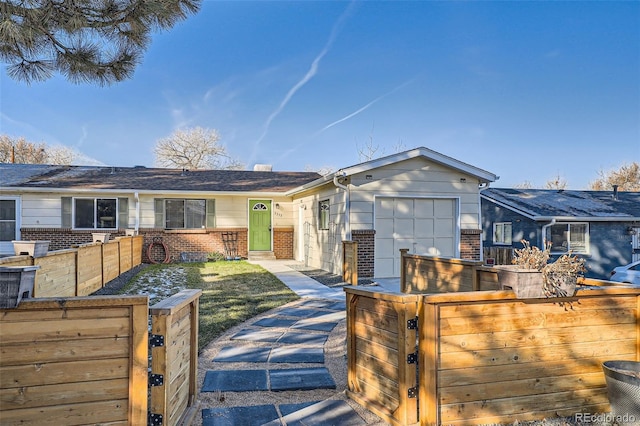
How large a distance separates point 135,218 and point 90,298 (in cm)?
1316

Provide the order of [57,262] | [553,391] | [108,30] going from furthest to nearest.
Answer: [57,262] < [108,30] < [553,391]

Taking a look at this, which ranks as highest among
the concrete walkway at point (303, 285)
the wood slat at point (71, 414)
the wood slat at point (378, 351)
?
the wood slat at point (378, 351)

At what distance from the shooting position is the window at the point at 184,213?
14.7 metres

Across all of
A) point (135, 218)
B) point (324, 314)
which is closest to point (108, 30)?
point (324, 314)

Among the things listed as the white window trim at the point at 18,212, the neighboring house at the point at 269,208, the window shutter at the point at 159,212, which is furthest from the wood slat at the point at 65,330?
the white window trim at the point at 18,212

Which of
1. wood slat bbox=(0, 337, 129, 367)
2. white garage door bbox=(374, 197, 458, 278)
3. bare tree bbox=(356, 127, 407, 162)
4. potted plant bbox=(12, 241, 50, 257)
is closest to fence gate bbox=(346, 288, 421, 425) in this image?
wood slat bbox=(0, 337, 129, 367)

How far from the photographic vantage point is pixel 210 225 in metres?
15.2

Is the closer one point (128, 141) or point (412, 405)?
Answer: point (412, 405)

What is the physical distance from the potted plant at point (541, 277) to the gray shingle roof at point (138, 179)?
43.4 ft

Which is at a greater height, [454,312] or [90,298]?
[90,298]

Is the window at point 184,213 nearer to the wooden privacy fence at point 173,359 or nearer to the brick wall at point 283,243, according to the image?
the brick wall at point 283,243

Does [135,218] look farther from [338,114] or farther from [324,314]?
[338,114]

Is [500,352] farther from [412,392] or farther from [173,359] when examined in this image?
[173,359]

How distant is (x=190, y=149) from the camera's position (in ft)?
112
